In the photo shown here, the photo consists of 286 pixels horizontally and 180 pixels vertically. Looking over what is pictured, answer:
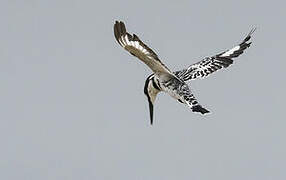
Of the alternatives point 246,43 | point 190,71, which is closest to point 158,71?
point 190,71

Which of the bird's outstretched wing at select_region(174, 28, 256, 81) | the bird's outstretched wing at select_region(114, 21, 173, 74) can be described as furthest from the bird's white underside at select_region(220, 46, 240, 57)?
the bird's outstretched wing at select_region(114, 21, 173, 74)

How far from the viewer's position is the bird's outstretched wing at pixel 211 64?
543 inches

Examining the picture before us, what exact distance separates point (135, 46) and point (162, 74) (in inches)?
26.4

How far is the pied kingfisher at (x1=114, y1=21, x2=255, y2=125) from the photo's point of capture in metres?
12.2

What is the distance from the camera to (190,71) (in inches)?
549

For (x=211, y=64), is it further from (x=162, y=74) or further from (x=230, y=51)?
(x=162, y=74)

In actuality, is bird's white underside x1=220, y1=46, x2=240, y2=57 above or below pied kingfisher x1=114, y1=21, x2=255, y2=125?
above

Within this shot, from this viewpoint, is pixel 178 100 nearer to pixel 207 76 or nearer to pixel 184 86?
pixel 184 86

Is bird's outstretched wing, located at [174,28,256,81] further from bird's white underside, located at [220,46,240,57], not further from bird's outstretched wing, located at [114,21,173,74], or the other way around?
bird's outstretched wing, located at [114,21,173,74]

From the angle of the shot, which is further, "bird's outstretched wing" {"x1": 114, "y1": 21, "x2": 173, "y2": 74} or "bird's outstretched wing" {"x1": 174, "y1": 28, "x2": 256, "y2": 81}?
"bird's outstretched wing" {"x1": 174, "y1": 28, "x2": 256, "y2": 81}

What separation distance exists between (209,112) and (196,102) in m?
0.67

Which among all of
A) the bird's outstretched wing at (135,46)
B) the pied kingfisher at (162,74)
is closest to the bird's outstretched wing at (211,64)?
the pied kingfisher at (162,74)

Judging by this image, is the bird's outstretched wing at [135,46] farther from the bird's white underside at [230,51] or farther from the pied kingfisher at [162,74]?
the bird's white underside at [230,51]

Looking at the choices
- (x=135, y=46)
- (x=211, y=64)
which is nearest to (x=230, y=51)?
(x=211, y=64)
